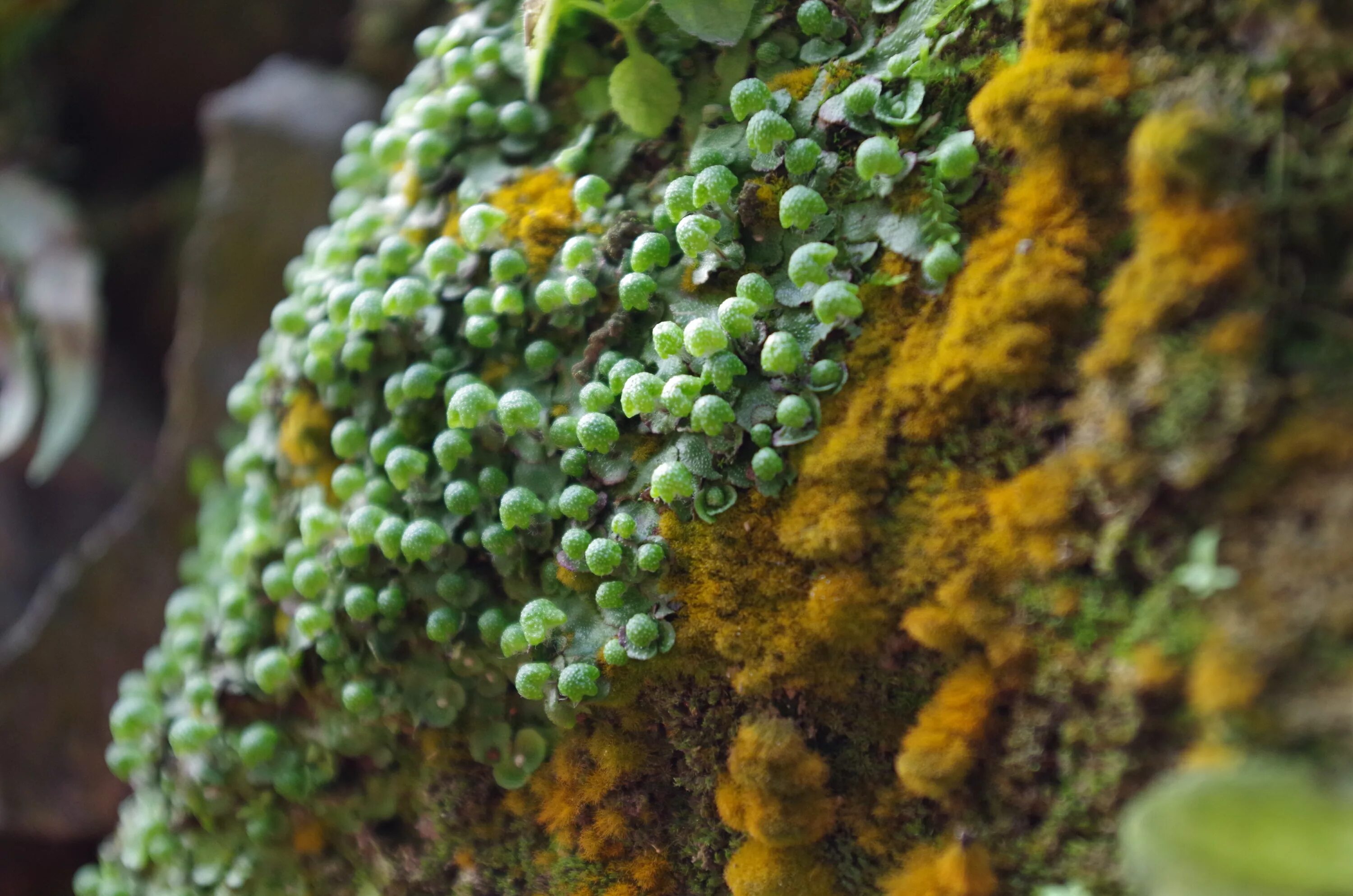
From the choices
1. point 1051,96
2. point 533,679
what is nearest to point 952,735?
point 533,679

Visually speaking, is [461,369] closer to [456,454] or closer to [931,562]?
[456,454]

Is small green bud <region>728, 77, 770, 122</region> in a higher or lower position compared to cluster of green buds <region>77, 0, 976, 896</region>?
higher

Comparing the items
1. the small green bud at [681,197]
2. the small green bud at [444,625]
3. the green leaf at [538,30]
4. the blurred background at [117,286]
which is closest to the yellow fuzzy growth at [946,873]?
the small green bud at [444,625]

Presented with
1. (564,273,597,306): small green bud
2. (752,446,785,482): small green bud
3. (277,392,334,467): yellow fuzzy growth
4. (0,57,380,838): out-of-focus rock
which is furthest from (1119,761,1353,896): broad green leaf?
(0,57,380,838): out-of-focus rock

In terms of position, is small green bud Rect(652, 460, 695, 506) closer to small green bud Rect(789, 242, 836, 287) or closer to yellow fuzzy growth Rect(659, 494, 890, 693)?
yellow fuzzy growth Rect(659, 494, 890, 693)

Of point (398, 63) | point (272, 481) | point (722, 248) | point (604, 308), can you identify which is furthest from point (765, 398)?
point (398, 63)
